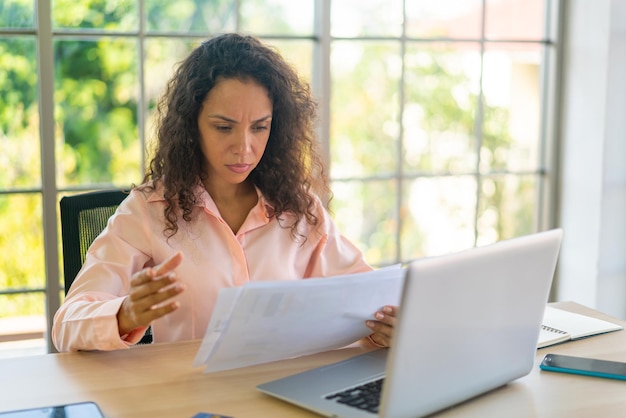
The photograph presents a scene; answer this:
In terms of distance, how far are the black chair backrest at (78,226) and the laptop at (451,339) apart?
0.74 m

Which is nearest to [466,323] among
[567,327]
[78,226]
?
[567,327]

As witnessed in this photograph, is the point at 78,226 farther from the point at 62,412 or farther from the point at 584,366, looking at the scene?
the point at 584,366

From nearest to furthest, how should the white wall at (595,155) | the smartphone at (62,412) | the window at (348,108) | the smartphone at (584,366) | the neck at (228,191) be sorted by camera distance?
the smartphone at (62,412) → the smartphone at (584,366) → the neck at (228,191) → the window at (348,108) → the white wall at (595,155)

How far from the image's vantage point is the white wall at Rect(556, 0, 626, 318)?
3211mm

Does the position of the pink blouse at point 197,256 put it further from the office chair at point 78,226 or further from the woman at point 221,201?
the office chair at point 78,226

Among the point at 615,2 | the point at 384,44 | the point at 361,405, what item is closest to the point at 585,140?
the point at 615,2

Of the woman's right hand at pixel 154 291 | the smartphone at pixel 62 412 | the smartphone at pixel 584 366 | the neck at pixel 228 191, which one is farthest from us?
the neck at pixel 228 191

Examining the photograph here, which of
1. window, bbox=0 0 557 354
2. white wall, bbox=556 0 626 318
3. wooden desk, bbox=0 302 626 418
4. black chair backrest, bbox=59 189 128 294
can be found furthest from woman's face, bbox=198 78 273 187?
white wall, bbox=556 0 626 318

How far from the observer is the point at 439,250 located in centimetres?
351

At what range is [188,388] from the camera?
4.81 ft

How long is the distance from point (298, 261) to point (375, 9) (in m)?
1.43

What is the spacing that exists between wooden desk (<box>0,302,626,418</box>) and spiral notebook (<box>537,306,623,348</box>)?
0.24ft

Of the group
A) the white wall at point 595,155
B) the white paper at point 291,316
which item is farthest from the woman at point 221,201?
the white wall at point 595,155

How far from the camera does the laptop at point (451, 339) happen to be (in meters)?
1.20
